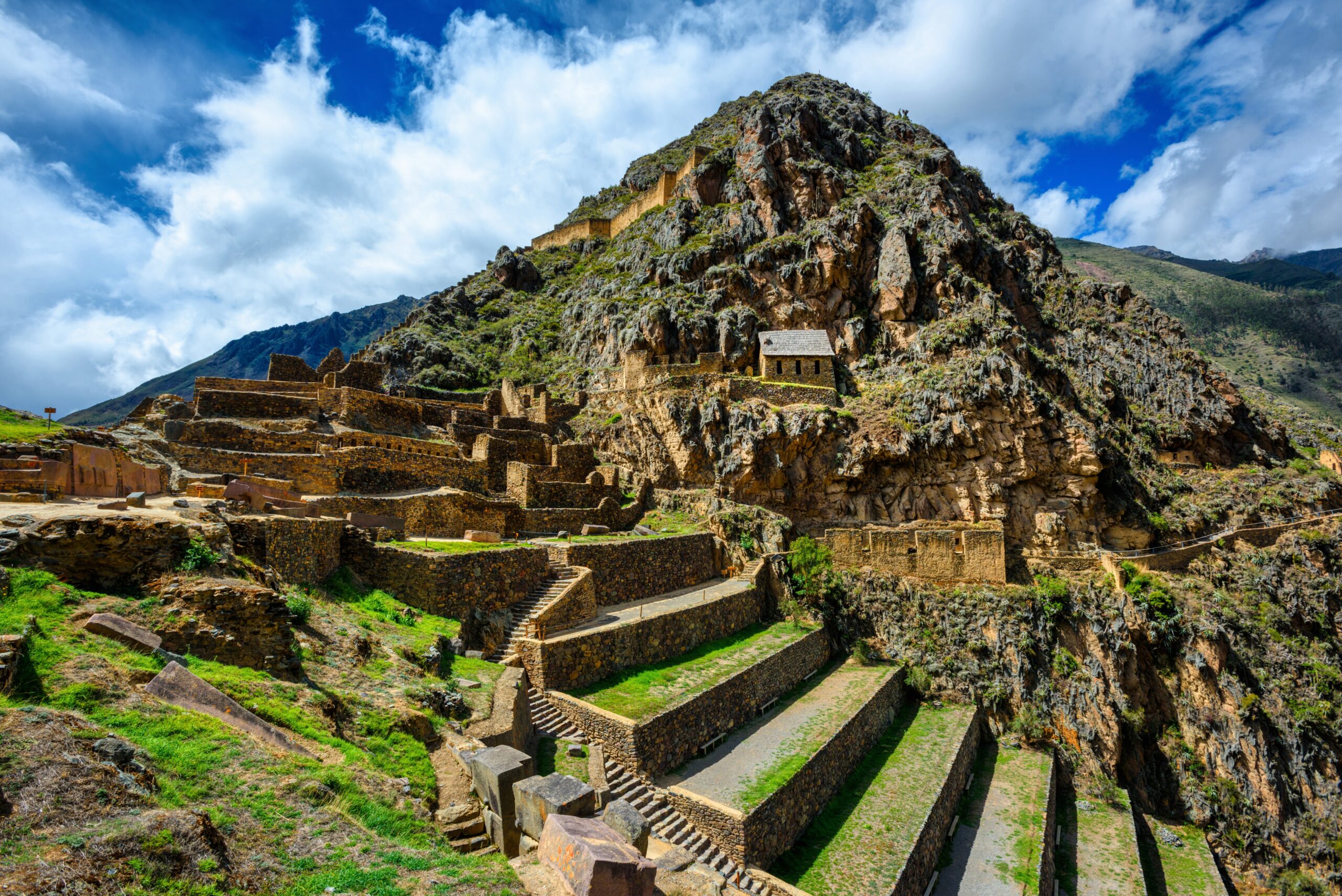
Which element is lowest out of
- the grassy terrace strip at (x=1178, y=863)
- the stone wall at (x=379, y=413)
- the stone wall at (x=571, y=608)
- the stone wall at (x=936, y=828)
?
the grassy terrace strip at (x=1178, y=863)

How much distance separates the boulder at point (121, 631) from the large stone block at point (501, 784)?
4106 millimetres

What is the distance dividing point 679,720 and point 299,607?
8429 millimetres

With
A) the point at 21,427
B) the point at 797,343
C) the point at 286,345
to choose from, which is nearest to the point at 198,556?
the point at 21,427

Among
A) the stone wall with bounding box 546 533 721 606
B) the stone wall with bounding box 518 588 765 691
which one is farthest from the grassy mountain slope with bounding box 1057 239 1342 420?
the stone wall with bounding box 518 588 765 691

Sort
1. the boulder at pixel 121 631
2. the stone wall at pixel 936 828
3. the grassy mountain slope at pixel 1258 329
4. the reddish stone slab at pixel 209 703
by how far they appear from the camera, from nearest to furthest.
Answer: the reddish stone slab at pixel 209 703 → the boulder at pixel 121 631 → the stone wall at pixel 936 828 → the grassy mountain slope at pixel 1258 329

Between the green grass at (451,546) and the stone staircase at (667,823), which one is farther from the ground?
the green grass at (451,546)

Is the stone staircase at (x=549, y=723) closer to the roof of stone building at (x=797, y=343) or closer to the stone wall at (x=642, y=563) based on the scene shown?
the stone wall at (x=642, y=563)

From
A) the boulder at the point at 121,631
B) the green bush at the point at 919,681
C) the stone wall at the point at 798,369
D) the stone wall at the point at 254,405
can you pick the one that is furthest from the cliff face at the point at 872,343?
the boulder at the point at 121,631

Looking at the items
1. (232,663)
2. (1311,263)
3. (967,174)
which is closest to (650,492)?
(232,663)

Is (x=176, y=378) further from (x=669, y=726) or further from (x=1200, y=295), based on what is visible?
(x=1200, y=295)

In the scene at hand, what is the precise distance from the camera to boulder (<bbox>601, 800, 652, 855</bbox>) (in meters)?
7.50

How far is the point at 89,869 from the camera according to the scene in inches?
148

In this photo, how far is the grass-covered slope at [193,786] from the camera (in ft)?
13.2

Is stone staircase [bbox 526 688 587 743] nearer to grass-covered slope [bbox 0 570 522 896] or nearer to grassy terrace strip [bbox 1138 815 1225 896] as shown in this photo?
grass-covered slope [bbox 0 570 522 896]
